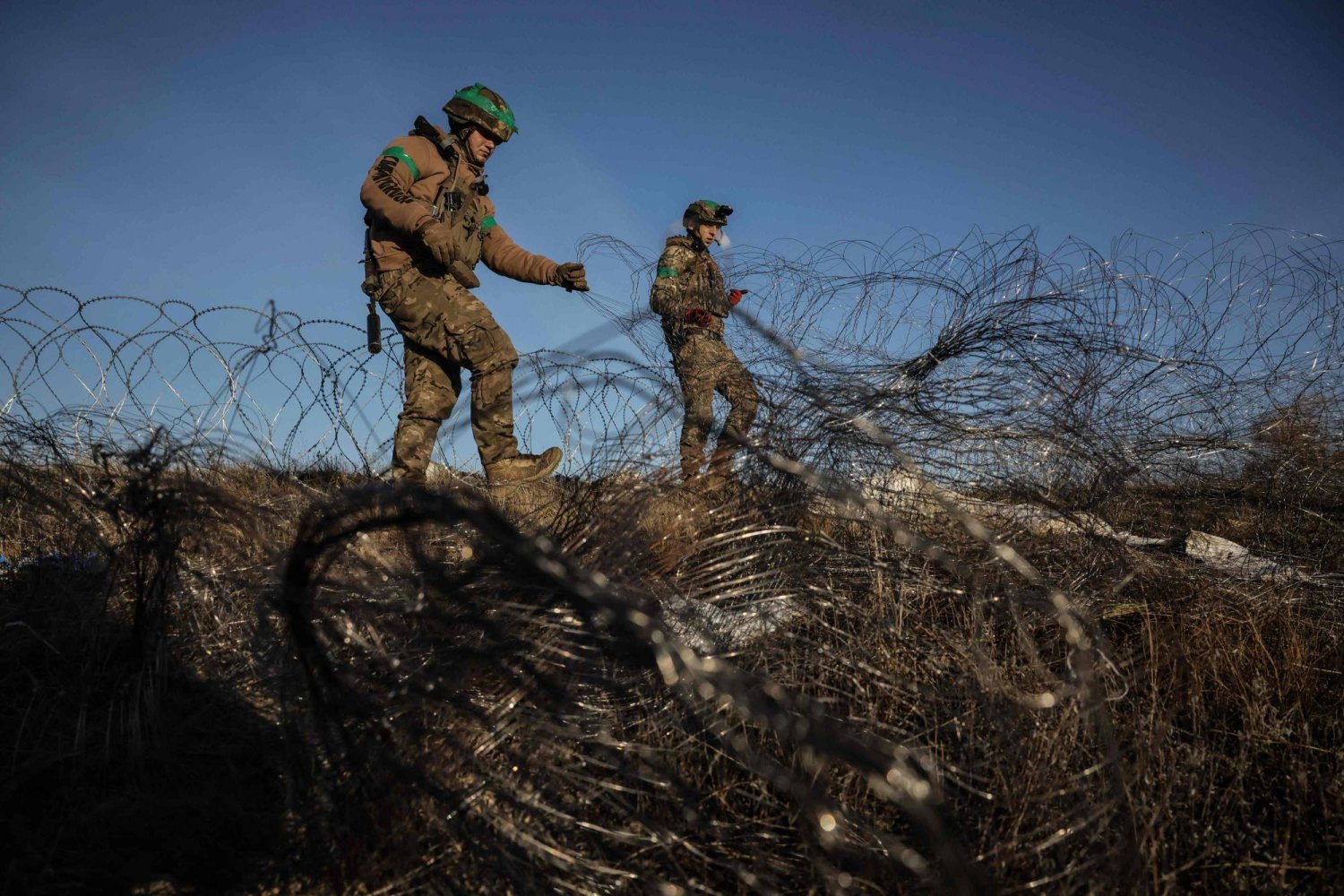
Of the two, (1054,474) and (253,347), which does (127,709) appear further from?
(1054,474)

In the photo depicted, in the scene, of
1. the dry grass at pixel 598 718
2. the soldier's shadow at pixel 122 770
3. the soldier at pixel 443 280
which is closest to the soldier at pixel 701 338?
the dry grass at pixel 598 718

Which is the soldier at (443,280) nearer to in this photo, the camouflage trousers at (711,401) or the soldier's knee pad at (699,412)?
the camouflage trousers at (711,401)

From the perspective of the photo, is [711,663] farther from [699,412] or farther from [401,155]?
[401,155]

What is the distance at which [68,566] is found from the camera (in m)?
2.82

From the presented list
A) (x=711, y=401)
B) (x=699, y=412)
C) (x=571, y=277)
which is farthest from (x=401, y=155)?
(x=699, y=412)

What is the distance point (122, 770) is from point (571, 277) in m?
3.47

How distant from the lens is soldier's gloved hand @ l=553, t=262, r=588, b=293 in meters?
4.72

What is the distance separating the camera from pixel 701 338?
3.92 metres

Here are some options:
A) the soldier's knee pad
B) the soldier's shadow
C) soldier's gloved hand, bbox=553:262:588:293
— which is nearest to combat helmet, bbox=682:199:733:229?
soldier's gloved hand, bbox=553:262:588:293

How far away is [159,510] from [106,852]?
2.45ft

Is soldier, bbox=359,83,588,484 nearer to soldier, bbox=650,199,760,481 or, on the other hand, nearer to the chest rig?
the chest rig

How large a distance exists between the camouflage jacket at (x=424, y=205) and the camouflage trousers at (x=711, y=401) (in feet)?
4.98

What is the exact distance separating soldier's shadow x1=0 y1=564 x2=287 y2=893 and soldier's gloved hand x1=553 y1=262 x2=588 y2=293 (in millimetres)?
2982

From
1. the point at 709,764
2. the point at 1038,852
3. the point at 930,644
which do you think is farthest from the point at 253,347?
the point at 1038,852
